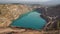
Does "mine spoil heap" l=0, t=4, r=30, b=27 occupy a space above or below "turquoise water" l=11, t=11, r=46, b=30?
above

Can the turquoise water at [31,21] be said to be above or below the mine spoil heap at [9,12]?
below

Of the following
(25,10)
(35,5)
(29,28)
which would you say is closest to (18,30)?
(29,28)

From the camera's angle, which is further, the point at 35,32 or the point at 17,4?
Answer: the point at 17,4

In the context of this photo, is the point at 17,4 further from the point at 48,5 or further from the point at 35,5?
the point at 48,5

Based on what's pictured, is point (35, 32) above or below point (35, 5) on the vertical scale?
below

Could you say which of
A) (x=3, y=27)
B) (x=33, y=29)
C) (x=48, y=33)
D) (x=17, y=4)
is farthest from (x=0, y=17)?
(x=48, y=33)

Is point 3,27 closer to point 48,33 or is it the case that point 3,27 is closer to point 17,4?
point 17,4

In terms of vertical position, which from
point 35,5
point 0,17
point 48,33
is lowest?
point 48,33
